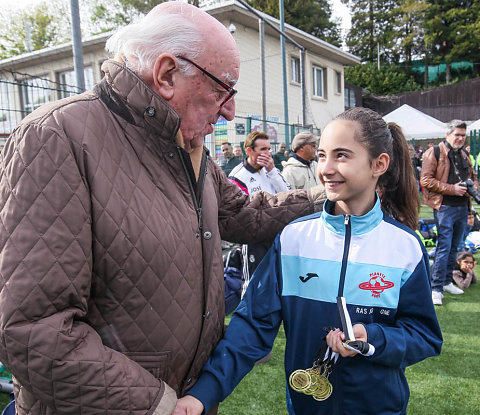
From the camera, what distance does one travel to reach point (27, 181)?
0.93 m

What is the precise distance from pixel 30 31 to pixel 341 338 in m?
32.4

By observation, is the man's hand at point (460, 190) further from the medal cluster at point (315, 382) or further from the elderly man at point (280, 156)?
the elderly man at point (280, 156)

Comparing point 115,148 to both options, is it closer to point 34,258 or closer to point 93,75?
point 34,258

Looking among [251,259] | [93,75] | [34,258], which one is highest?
[93,75]

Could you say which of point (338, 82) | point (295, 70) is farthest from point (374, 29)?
point (295, 70)

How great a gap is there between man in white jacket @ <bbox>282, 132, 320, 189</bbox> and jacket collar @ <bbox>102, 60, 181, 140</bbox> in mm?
3885

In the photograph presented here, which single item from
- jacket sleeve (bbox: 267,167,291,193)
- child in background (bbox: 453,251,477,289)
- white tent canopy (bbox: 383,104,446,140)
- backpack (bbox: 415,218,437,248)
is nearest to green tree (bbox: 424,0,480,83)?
white tent canopy (bbox: 383,104,446,140)

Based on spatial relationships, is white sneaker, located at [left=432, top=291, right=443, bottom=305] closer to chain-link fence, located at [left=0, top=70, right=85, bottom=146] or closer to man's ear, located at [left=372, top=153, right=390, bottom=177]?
man's ear, located at [left=372, top=153, right=390, bottom=177]

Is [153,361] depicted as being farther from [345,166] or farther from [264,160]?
[264,160]

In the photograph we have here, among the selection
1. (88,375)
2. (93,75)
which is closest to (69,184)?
(88,375)

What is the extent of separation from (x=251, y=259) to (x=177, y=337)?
2.62 meters

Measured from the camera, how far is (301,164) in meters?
5.07

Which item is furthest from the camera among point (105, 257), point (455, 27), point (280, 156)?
point (455, 27)

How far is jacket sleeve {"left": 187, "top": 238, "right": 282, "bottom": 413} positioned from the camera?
134cm
